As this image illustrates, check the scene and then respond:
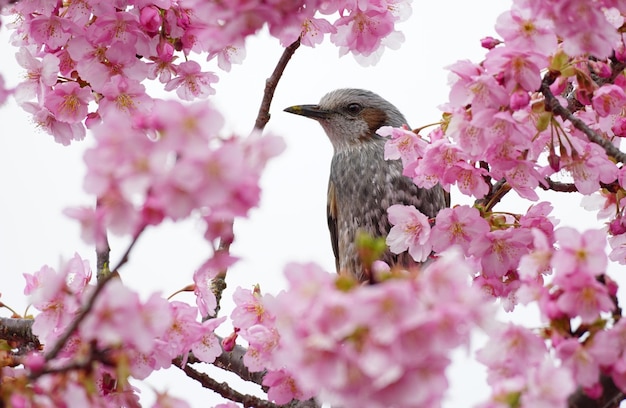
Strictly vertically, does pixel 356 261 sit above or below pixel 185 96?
above

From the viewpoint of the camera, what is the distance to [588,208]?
2.79 m

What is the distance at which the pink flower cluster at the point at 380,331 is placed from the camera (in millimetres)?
1091

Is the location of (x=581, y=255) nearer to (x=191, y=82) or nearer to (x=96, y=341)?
(x=96, y=341)

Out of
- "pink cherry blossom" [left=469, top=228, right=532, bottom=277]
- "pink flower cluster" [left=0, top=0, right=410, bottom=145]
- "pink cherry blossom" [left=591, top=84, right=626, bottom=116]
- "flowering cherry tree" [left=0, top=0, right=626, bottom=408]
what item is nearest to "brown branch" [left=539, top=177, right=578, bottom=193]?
"flowering cherry tree" [left=0, top=0, right=626, bottom=408]

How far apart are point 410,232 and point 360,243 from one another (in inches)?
56.7

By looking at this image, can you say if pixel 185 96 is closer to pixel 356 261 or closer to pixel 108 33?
pixel 108 33

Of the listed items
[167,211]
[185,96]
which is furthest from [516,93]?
[185,96]

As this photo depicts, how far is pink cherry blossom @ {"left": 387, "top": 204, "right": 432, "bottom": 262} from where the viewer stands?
2611mm

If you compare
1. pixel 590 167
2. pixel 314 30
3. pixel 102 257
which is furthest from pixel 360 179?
pixel 590 167

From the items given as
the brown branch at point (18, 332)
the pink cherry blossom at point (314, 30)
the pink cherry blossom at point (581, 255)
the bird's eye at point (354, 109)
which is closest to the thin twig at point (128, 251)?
the pink cherry blossom at point (581, 255)

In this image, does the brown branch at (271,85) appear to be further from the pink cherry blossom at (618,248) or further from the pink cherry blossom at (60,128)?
the pink cherry blossom at (618,248)

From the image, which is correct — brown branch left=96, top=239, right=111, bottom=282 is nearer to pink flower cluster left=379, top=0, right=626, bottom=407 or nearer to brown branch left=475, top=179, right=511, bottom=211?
pink flower cluster left=379, top=0, right=626, bottom=407

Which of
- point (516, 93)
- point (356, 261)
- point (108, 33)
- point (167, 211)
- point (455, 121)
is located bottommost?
point (167, 211)

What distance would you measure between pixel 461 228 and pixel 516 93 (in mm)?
641
